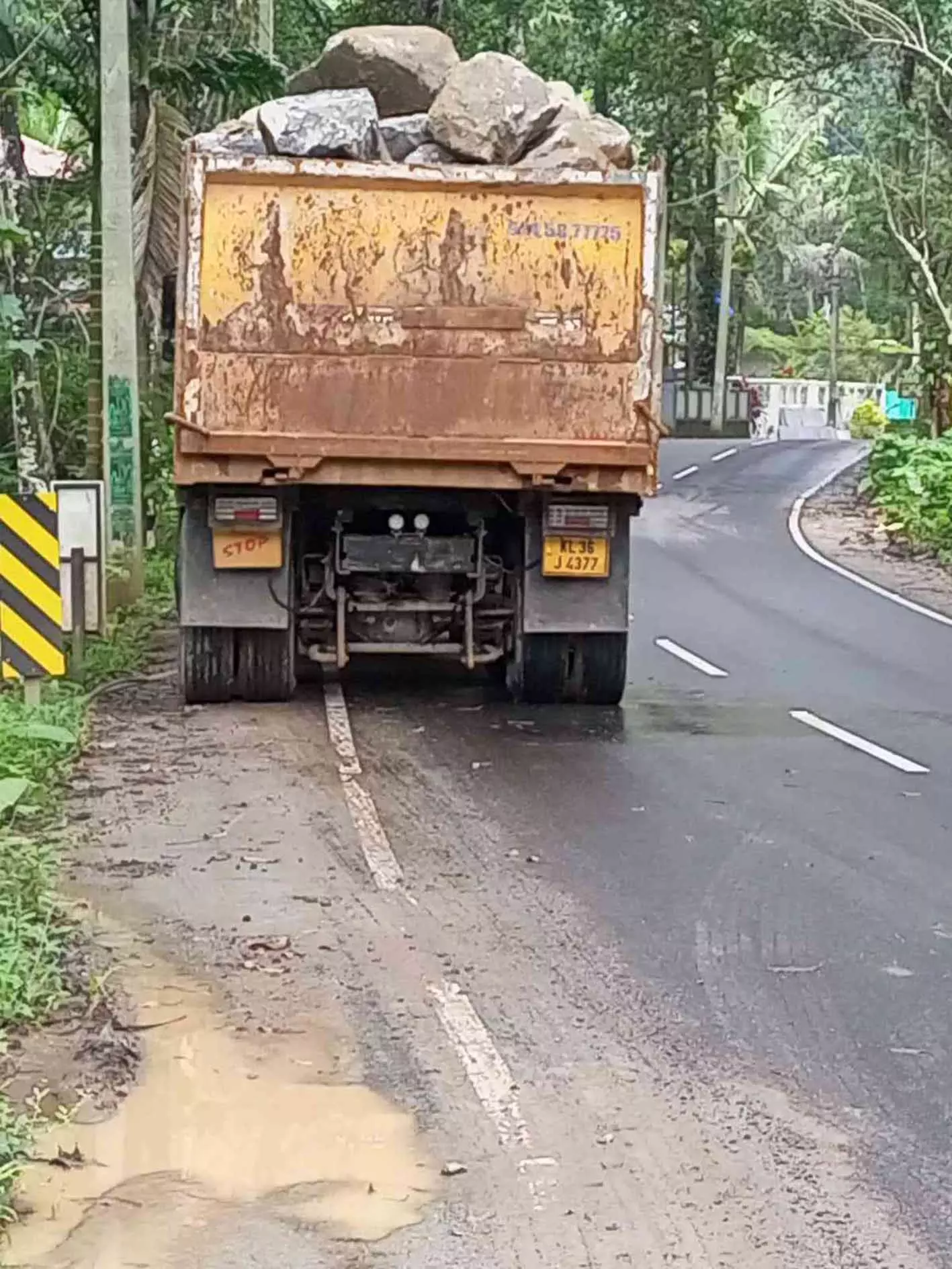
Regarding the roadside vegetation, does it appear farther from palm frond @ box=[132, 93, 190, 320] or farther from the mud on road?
the mud on road

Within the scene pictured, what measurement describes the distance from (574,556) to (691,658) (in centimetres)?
436

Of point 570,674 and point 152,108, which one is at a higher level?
point 152,108

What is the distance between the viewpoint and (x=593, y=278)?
11328mm

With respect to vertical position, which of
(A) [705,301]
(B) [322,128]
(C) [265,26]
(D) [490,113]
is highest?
(C) [265,26]

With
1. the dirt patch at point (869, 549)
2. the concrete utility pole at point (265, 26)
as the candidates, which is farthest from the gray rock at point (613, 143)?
the concrete utility pole at point (265, 26)

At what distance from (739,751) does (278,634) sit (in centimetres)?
276

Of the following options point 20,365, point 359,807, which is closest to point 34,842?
point 359,807

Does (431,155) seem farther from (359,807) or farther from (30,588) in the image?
(359,807)

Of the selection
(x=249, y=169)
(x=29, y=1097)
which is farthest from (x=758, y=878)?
(x=249, y=169)

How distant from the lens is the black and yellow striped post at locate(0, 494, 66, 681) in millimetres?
10680

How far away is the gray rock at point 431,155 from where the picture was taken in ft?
38.8

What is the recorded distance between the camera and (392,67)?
44.1ft

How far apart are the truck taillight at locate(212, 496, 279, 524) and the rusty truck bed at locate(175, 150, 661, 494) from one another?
23cm

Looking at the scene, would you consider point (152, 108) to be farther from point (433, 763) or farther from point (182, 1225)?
point (182, 1225)
